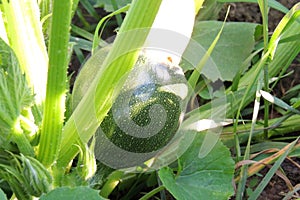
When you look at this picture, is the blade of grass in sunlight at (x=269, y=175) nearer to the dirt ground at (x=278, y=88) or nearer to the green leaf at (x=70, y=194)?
the dirt ground at (x=278, y=88)

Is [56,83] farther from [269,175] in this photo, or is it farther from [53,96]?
[269,175]

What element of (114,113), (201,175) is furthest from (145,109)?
(201,175)

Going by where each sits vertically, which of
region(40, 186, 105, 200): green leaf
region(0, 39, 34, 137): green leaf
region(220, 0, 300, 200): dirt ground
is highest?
region(0, 39, 34, 137): green leaf

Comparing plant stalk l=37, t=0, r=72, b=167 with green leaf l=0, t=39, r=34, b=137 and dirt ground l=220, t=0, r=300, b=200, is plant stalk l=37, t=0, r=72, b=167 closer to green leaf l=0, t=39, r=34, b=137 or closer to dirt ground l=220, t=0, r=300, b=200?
green leaf l=0, t=39, r=34, b=137

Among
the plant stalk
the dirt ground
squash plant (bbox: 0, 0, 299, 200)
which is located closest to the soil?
the dirt ground

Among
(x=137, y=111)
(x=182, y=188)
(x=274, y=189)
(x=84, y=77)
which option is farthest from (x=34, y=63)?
(x=274, y=189)

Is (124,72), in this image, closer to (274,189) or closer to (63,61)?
(63,61)
